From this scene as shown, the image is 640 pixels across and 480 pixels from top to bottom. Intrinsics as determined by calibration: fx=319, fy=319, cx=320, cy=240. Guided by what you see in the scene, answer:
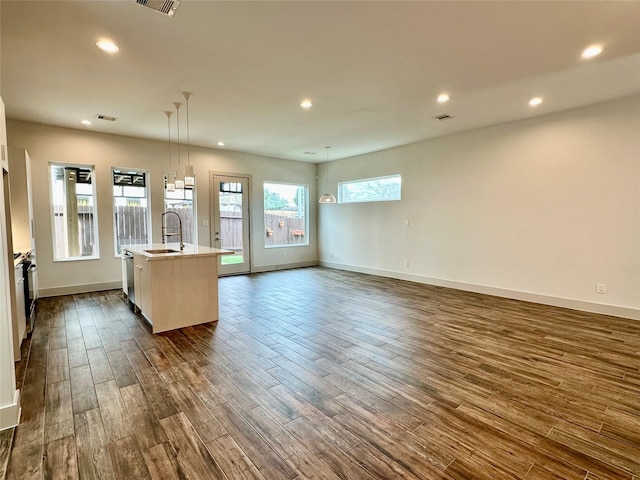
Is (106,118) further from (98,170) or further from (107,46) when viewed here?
(107,46)

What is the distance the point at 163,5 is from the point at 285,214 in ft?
20.9

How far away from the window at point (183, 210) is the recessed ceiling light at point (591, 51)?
20.7 feet

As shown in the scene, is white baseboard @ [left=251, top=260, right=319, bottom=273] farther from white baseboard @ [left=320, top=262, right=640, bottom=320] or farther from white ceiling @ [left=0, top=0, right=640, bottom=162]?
white ceiling @ [left=0, top=0, right=640, bottom=162]

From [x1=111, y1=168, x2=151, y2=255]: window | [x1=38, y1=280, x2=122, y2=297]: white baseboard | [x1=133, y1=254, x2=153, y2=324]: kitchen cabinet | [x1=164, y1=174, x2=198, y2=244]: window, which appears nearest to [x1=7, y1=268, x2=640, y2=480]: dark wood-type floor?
[x1=133, y1=254, x2=153, y2=324]: kitchen cabinet

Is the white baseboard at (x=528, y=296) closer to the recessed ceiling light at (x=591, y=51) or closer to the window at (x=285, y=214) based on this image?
the window at (x=285, y=214)

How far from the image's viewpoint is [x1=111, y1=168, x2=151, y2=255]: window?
19.9 ft

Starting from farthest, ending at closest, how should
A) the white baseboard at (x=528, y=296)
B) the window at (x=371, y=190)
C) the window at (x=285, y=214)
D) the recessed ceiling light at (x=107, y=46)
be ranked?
the window at (x=285, y=214) < the window at (x=371, y=190) < the white baseboard at (x=528, y=296) < the recessed ceiling light at (x=107, y=46)

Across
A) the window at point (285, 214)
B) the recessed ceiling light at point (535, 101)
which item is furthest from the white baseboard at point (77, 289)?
the recessed ceiling light at point (535, 101)

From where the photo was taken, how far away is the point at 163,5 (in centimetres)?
227

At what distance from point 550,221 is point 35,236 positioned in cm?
815

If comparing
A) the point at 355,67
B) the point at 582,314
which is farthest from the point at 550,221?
the point at 355,67

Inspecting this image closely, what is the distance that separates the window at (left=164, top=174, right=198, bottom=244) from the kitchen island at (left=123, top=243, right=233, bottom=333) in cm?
250

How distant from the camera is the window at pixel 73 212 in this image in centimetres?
551

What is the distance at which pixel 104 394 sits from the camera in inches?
96.5
